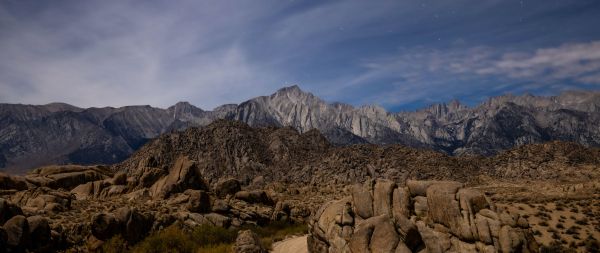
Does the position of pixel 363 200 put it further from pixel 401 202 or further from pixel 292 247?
pixel 292 247

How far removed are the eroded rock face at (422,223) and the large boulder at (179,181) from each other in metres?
25.7

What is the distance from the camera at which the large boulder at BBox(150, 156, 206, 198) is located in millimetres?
44247

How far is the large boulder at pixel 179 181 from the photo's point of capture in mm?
44247

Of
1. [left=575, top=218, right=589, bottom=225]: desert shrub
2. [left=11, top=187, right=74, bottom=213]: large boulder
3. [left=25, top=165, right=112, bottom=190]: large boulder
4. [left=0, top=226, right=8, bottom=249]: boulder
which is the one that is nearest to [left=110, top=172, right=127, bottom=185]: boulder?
[left=25, top=165, right=112, bottom=190]: large boulder

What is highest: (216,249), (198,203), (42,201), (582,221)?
(42,201)

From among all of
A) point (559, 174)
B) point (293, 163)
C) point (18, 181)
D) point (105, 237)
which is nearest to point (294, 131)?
point (293, 163)

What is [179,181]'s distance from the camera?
45594 millimetres

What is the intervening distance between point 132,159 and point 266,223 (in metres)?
110

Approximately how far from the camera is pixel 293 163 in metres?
139

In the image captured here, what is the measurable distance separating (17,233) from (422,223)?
20063 mm

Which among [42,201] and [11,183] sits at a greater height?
[11,183]

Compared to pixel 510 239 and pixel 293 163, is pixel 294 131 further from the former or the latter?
pixel 510 239

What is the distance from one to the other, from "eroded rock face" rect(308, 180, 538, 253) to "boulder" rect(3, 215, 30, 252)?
50.2 feet

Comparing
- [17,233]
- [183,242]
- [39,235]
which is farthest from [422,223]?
[17,233]
